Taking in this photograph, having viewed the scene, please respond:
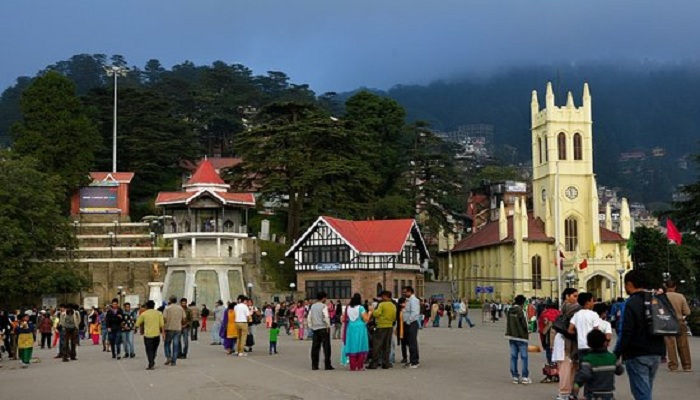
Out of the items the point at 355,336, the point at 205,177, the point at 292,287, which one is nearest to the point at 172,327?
the point at 355,336

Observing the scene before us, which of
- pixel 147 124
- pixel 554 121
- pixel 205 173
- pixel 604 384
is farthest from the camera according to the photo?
pixel 147 124

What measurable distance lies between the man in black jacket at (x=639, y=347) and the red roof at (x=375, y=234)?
174 ft

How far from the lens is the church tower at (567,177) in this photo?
263 feet

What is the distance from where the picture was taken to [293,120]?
74250mm

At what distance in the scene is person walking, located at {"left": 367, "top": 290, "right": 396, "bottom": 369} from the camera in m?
20.9

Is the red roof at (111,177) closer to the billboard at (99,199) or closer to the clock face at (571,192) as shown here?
the billboard at (99,199)

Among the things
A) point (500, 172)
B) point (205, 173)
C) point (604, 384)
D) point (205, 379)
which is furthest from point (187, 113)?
point (604, 384)

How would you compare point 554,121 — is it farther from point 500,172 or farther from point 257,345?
point 257,345

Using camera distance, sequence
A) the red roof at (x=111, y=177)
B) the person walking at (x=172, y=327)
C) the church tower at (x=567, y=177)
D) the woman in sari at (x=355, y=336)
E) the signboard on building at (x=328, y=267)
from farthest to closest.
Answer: the church tower at (x=567, y=177), the red roof at (x=111, y=177), the signboard on building at (x=328, y=267), the person walking at (x=172, y=327), the woman in sari at (x=355, y=336)

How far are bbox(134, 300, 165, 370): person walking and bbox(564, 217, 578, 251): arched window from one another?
61.9m

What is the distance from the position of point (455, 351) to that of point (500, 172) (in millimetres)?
106268

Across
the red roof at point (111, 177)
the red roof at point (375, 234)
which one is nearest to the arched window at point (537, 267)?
the red roof at point (375, 234)

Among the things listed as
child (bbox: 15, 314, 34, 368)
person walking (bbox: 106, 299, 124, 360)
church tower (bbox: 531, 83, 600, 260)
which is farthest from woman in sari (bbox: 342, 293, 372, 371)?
church tower (bbox: 531, 83, 600, 260)

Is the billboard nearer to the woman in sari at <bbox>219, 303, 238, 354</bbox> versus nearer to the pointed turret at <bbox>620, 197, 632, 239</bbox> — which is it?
the pointed turret at <bbox>620, 197, 632, 239</bbox>
